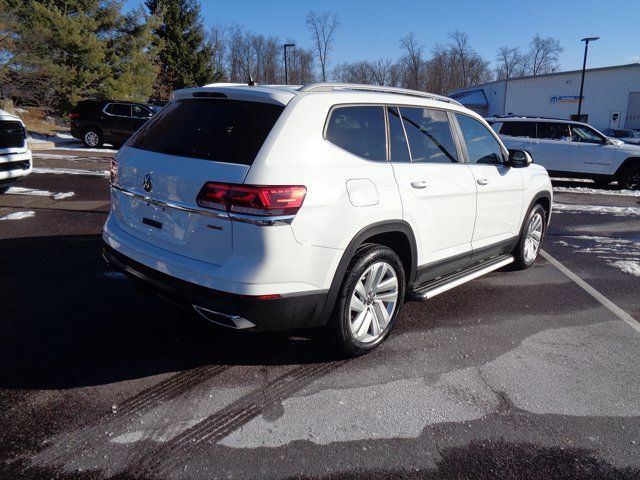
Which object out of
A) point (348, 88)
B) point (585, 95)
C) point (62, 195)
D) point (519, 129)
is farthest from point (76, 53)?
point (585, 95)

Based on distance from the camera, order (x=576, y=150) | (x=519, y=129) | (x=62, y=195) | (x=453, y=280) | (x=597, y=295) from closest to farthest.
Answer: (x=453, y=280) → (x=597, y=295) → (x=62, y=195) → (x=576, y=150) → (x=519, y=129)

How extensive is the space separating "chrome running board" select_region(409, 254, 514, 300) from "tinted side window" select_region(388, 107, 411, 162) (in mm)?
1059

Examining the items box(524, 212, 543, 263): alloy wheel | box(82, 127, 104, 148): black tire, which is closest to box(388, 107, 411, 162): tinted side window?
box(524, 212, 543, 263): alloy wheel

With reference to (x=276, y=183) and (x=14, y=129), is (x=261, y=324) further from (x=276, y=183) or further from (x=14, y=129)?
(x=14, y=129)

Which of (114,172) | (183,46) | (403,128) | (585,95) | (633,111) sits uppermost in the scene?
(183,46)

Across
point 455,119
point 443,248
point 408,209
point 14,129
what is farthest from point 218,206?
point 14,129

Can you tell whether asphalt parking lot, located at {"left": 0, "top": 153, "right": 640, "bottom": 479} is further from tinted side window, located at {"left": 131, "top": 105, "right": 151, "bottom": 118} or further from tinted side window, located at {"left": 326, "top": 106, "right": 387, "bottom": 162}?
tinted side window, located at {"left": 131, "top": 105, "right": 151, "bottom": 118}

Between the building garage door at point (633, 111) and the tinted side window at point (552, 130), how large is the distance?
35.8 m

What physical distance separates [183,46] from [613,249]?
108 feet

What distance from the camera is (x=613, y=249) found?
23.2 ft

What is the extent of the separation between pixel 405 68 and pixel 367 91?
83.0 m

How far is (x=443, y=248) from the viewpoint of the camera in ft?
13.2

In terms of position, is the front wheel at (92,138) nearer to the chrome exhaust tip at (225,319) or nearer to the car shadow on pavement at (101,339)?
the car shadow on pavement at (101,339)

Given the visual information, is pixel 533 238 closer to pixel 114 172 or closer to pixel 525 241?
pixel 525 241
